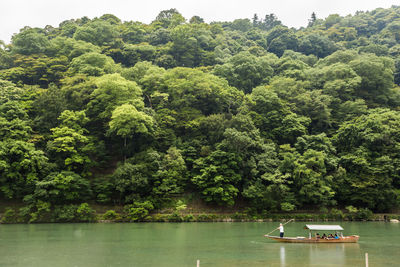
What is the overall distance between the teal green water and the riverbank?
7.60 m

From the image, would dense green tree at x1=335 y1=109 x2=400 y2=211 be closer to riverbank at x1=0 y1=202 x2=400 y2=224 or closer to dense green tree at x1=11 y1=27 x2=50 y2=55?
riverbank at x1=0 y1=202 x2=400 y2=224

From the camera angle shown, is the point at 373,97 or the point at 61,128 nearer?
the point at 61,128

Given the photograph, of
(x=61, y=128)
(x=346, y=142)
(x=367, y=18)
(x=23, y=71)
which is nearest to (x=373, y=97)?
(x=346, y=142)

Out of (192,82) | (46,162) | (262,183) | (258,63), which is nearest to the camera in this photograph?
(46,162)

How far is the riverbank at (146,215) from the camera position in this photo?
101 ft

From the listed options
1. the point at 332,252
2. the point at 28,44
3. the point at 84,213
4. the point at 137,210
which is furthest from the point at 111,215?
the point at 28,44

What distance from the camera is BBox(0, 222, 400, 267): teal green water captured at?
14.1 metres

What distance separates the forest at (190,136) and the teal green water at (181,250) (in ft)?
31.4

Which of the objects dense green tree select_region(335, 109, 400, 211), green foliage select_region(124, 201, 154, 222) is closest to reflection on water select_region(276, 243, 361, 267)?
green foliage select_region(124, 201, 154, 222)

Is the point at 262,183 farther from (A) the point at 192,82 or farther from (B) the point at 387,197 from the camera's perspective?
(A) the point at 192,82

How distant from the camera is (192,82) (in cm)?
4209

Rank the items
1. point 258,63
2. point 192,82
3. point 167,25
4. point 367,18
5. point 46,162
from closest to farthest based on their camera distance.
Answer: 1. point 46,162
2. point 192,82
3. point 258,63
4. point 167,25
5. point 367,18

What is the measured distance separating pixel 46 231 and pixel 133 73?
25.8 m

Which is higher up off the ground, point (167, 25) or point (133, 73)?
point (167, 25)
